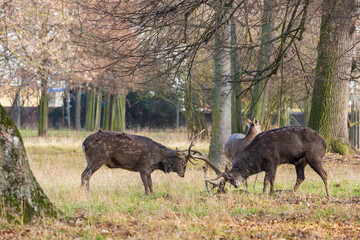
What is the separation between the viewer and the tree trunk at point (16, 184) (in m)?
6.54

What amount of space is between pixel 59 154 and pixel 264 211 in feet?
45.3

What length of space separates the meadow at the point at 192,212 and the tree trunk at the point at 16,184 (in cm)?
20

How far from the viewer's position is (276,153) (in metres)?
9.95

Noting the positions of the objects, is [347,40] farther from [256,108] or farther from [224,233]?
[224,233]

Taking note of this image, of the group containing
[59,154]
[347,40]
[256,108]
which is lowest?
[59,154]

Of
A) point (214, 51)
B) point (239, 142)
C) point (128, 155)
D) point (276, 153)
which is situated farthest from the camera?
point (239, 142)

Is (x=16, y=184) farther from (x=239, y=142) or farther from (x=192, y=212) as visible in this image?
(x=239, y=142)

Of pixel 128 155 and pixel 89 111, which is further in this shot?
pixel 89 111

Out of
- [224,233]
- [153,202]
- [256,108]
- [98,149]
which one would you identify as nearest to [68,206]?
[153,202]

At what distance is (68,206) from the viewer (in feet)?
27.2

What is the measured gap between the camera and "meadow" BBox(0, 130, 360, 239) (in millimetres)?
6395

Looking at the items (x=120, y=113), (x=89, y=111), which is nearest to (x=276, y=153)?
(x=120, y=113)

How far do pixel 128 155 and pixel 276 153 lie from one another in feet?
9.73

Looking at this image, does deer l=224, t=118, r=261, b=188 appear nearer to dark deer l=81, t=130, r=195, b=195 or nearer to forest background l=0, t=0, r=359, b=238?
forest background l=0, t=0, r=359, b=238
